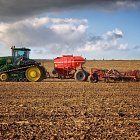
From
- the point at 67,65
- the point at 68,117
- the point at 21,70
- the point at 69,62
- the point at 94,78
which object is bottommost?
the point at 68,117

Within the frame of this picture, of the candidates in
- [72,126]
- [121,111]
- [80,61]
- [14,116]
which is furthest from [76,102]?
[80,61]

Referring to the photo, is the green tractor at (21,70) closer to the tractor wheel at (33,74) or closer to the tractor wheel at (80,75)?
A: the tractor wheel at (33,74)

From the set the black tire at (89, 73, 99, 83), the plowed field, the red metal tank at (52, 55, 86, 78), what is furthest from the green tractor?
the plowed field

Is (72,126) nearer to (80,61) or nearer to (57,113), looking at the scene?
(57,113)

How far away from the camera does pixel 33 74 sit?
26875 mm

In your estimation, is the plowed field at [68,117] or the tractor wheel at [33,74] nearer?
the plowed field at [68,117]

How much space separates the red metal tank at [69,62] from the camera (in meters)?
28.9

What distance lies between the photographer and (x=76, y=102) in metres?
15.0

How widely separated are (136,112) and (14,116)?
3.74 m

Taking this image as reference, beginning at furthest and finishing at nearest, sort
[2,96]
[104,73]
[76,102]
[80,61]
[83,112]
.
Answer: [80,61], [104,73], [2,96], [76,102], [83,112]

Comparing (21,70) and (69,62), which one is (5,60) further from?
(69,62)

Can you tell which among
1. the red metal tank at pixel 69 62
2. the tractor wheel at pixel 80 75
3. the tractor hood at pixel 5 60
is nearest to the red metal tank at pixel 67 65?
the red metal tank at pixel 69 62

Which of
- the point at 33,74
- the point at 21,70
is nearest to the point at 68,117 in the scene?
the point at 33,74

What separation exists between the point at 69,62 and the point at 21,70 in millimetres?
3732
